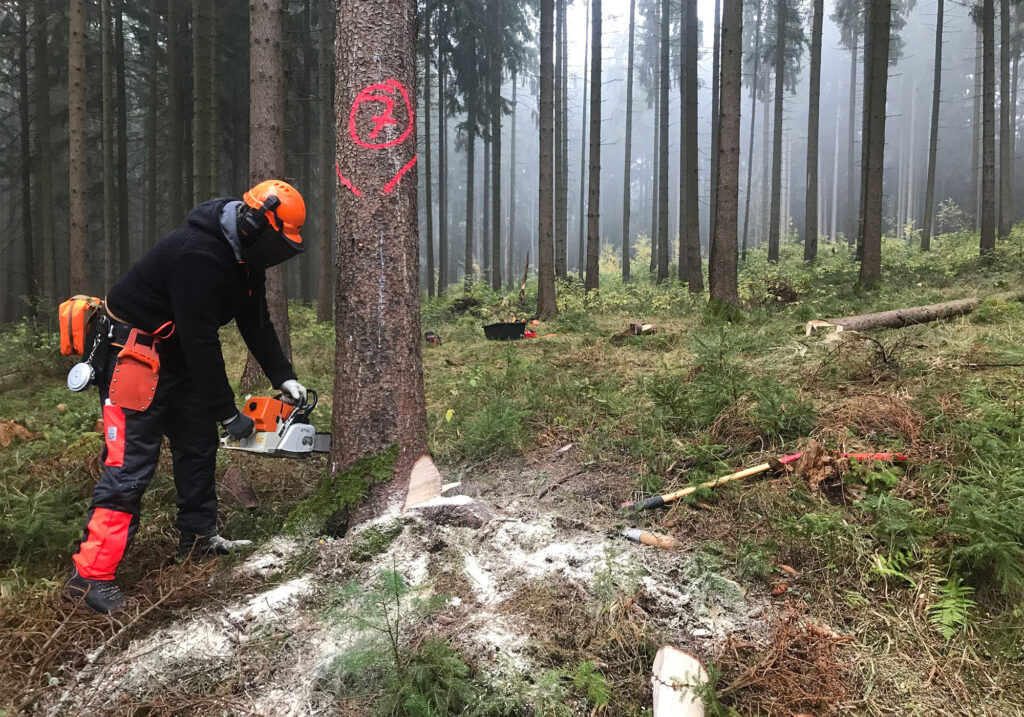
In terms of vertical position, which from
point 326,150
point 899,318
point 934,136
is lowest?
point 899,318

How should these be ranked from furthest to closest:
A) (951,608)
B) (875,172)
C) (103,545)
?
(875,172), (103,545), (951,608)

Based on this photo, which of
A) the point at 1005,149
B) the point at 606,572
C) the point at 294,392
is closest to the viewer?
the point at 606,572

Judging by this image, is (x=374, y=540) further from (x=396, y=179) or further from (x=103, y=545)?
(x=396, y=179)

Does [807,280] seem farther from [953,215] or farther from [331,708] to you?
[953,215]

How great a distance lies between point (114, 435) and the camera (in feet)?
9.33

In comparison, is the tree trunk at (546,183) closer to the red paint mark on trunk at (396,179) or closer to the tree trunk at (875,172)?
the tree trunk at (875,172)

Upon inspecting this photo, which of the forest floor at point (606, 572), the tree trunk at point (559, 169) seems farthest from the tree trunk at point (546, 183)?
the forest floor at point (606, 572)

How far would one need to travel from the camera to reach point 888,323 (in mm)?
6195

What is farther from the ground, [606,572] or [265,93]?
[265,93]

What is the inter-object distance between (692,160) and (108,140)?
48.3 ft

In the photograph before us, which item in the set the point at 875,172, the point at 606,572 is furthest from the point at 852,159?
the point at 606,572

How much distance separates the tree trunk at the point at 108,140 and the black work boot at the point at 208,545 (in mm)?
11763

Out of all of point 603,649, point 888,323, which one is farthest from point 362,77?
point 888,323

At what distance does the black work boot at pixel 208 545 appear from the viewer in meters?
3.24
